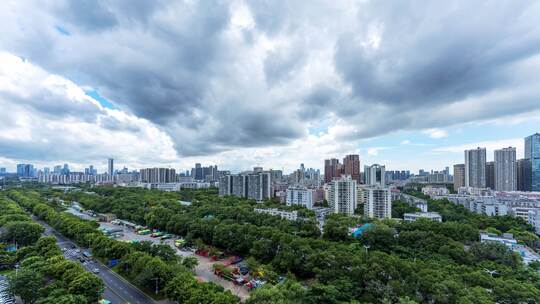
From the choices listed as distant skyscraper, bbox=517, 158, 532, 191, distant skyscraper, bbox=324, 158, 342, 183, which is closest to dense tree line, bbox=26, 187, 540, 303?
distant skyscraper, bbox=517, 158, 532, 191

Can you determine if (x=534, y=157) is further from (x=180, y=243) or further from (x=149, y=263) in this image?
(x=149, y=263)

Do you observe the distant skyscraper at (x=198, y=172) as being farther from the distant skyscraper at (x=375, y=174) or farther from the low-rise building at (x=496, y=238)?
the low-rise building at (x=496, y=238)

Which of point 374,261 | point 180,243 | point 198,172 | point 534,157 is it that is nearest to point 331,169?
point 534,157

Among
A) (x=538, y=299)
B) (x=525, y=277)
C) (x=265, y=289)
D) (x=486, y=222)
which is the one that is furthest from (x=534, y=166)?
(x=265, y=289)

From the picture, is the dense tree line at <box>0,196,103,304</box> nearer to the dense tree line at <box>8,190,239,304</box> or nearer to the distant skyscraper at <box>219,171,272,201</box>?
the dense tree line at <box>8,190,239,304</box>

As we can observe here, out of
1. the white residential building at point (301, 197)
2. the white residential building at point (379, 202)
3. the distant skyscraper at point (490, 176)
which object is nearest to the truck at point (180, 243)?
the white residential building at point (301, 197)
